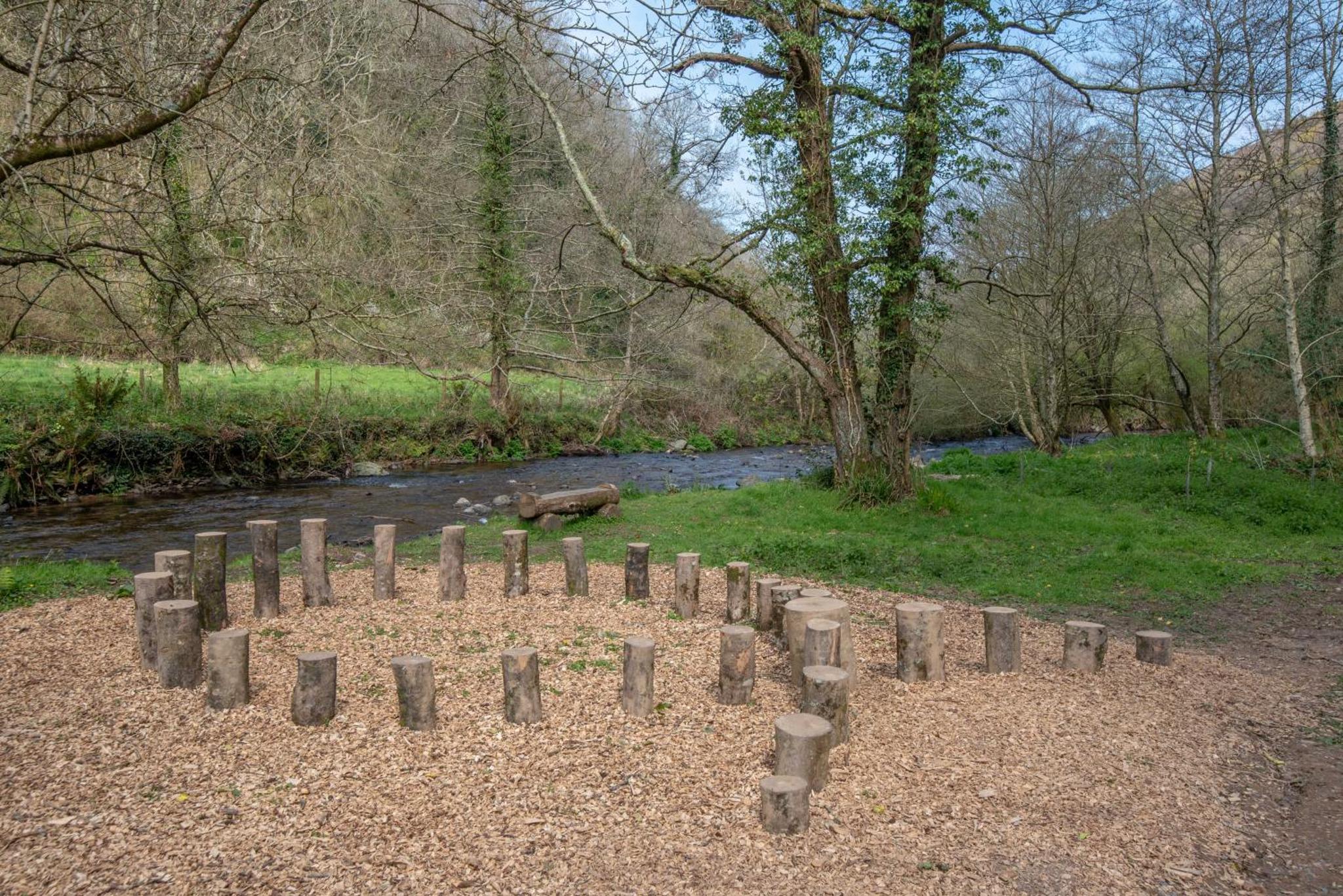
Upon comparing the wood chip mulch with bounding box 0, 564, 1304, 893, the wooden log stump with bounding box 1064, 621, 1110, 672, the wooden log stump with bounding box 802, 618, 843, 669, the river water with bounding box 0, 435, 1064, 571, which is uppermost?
the wooden log stump with bounding box 802, 618, 843, 669

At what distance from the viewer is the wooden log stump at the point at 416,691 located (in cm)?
432

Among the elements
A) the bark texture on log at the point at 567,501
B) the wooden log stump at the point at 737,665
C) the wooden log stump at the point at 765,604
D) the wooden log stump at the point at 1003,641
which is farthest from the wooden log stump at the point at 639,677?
the bark texture on log at the point at 567,501

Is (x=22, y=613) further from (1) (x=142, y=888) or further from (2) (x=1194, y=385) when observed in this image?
(2) (x=1194, y=385)

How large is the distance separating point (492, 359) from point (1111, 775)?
19173mm

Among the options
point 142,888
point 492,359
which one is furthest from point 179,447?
point 142,888

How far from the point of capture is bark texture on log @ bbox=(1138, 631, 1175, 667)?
5.70 meters

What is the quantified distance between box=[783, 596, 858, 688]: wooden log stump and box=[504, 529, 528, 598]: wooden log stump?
2.62 m

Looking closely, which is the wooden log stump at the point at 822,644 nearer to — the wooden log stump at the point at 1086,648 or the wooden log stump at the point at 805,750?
the wooden log stump at the point at 805,750

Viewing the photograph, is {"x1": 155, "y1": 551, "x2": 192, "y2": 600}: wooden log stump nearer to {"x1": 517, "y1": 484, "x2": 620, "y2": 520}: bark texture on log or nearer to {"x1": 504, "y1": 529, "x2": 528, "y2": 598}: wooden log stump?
{"x1": 504, "y1": 529, "x2": 528, "y2": 598}: wooden log stump

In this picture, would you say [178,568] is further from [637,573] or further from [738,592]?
[738,592]

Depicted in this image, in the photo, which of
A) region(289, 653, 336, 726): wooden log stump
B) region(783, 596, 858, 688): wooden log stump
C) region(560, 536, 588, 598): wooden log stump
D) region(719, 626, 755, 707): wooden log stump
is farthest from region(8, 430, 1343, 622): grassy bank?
region(289, 653, 336, 726): wooden log stump

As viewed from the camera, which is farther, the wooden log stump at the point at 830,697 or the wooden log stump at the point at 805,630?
the wooden log stump at the point at 805,630

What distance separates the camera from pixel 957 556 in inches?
353

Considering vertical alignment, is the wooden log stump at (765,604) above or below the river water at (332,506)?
above
